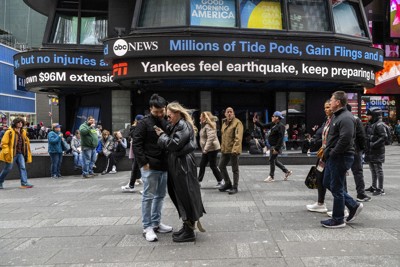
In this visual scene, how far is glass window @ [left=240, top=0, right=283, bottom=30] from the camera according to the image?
1589 cm

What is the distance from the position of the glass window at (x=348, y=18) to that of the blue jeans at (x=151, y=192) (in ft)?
46.1

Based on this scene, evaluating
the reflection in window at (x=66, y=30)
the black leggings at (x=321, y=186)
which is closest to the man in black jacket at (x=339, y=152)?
the black leggings at (x=321, y=186)

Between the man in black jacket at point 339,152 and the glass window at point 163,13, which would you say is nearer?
the man in black jacket at point 339,152

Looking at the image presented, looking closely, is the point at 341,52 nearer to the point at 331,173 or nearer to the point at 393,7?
the point at 331,173

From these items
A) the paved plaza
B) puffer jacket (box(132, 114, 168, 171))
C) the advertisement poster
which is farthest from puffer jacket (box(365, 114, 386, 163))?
the advertisement poster

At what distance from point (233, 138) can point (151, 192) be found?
11.7 feet

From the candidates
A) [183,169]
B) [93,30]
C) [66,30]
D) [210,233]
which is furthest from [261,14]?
[183,169]

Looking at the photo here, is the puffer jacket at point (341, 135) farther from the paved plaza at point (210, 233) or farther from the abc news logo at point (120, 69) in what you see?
the abc news logo at point (120, 69)

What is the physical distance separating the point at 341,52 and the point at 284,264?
13535 millimetres

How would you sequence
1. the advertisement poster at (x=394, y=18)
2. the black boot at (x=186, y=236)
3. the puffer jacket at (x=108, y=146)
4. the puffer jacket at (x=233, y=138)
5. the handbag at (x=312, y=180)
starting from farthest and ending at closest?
the advertisement poster at (x=394, y=18) → the puffer jacket at (x=108, y=146) → the puffer jacket at (x=233, y=138) → the handbag at (x=312, y=180) → the black boot at (x=186, y=236)

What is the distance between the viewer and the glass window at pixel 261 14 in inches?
626

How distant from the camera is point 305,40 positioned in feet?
50.9

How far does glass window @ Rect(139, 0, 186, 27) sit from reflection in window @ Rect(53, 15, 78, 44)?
217 inches

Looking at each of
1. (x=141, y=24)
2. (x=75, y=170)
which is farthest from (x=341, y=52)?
(x=75, y=170)
